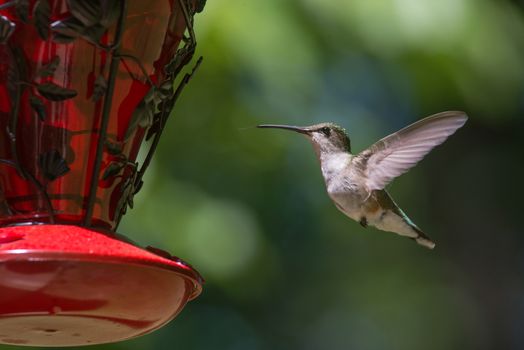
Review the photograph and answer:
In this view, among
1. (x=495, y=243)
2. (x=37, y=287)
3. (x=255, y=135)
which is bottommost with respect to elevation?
(x=495, y=243)

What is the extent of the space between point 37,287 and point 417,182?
16.4ft

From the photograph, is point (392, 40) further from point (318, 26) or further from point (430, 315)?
point (430, 315)

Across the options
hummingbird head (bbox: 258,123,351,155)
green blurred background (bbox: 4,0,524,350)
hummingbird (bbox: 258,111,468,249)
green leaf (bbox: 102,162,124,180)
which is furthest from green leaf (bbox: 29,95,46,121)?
green blurred background (bbox: 4,0,524,350)

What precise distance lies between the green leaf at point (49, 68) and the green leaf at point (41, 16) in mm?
122

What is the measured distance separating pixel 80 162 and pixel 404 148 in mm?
1185

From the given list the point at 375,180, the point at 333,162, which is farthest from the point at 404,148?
the point at 333,162

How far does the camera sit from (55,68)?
2762 mm

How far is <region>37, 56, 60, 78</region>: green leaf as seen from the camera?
8.96 ft

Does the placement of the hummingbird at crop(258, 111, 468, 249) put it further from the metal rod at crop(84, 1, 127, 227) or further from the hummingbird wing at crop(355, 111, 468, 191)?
the metal rod at crop(84, 1, 127, 227)

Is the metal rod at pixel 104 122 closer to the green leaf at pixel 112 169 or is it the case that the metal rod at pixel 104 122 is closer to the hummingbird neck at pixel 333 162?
the green leaf at pixel 112 169

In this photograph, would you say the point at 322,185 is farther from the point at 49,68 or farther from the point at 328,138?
the point at 49,68

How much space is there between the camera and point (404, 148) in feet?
11.4

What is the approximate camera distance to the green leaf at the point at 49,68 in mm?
2730

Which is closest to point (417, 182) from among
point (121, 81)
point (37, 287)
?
point (121, 81)
